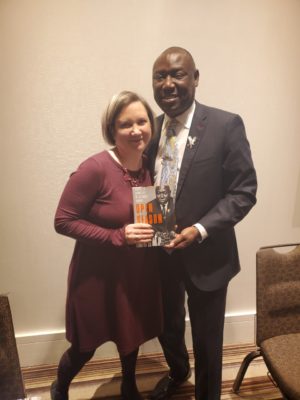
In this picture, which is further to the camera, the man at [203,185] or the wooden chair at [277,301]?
the wooden chair at [277,301]

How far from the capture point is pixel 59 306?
1.95 meters

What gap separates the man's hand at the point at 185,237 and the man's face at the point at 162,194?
0.46 ft

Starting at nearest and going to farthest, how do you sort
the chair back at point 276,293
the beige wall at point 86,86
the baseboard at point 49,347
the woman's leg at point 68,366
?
the woman's leg at point 68,366 → the chair back at point 276,293 → the beige wall at point 86,86 → the baseboard at point 49,347

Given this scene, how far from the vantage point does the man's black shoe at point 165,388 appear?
1.73 metres

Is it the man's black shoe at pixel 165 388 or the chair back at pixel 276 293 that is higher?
the chair back at pixel 276 293

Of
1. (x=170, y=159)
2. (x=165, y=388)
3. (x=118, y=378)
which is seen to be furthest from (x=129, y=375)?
(x=170, y=159)

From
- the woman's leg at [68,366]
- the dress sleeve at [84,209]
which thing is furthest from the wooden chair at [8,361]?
the dress sleeve at [84,209]

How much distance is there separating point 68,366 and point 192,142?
3.51 ft

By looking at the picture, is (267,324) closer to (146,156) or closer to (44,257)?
Answer: (146,156)

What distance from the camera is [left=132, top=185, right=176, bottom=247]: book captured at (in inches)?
46.8

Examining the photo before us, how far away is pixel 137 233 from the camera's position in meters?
1.18

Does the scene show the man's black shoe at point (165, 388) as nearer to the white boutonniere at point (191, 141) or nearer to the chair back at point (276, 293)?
the chair back at point (276, 293)

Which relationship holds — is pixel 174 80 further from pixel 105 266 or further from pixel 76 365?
pixel 76 365

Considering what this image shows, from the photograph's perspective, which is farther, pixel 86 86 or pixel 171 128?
pixel 86 86
